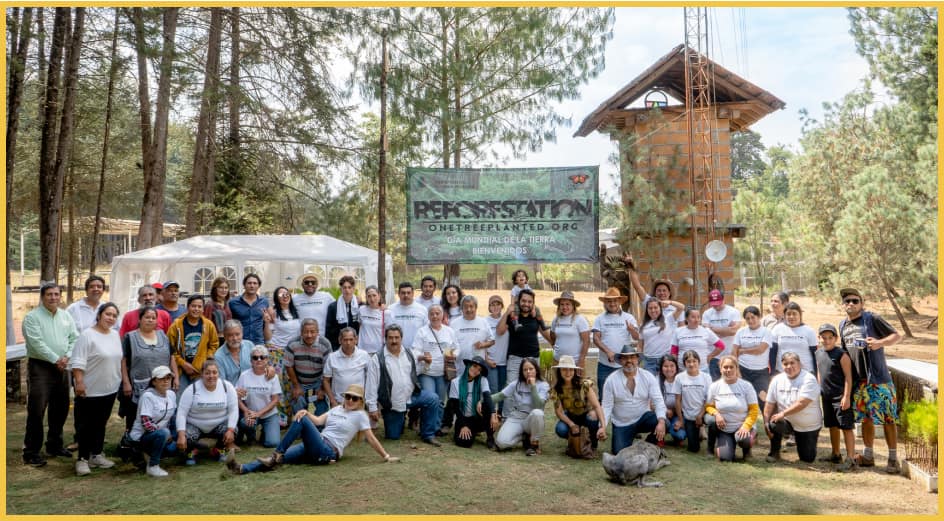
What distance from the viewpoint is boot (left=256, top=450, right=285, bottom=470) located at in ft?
20.4

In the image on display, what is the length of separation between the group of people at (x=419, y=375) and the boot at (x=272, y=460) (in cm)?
1

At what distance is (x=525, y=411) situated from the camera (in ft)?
23.5

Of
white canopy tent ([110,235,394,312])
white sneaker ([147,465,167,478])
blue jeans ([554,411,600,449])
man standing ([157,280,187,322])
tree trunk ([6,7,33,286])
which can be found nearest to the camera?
white sneaker ([147,465,167,478])

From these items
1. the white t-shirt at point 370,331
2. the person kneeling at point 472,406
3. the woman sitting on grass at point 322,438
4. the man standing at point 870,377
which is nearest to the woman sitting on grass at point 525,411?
the person kneeling at point 472,406

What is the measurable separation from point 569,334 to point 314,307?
263cm

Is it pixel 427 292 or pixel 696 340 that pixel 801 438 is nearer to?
pixel 696 340

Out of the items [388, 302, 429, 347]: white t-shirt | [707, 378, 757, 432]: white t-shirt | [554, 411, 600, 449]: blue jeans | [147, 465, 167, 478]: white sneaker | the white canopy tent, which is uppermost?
the white canopy tent

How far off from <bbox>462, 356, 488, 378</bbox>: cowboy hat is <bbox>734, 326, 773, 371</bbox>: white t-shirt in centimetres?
244

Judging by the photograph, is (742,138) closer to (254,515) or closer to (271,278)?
(271,278)

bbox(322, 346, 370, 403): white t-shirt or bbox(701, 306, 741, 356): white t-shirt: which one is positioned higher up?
bbox(701, 306, 741, 356): white t-shirt

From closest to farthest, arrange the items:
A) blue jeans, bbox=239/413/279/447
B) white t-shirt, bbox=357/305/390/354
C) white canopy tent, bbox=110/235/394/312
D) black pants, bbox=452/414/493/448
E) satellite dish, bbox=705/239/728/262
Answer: blue jeans, bbox=239/413/279/447
black pants, bbox=452/414/493/448
white t-shirt, bbox=357/305/390/354
satellite dish, bbox=705/239/728/262
white canopy tent, bbox=110/235/394/312

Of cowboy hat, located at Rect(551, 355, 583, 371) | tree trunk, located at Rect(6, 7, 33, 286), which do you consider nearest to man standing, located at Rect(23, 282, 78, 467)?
cowboy hat, located at Rect(551, 355, 583, 371)

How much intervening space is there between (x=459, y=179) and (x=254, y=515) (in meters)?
6.86

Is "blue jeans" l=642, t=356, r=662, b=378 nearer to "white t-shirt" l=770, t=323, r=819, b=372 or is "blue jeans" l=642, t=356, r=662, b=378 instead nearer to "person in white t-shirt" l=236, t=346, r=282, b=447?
"white t-shirt" l=770, t=323, r=819, b=372
